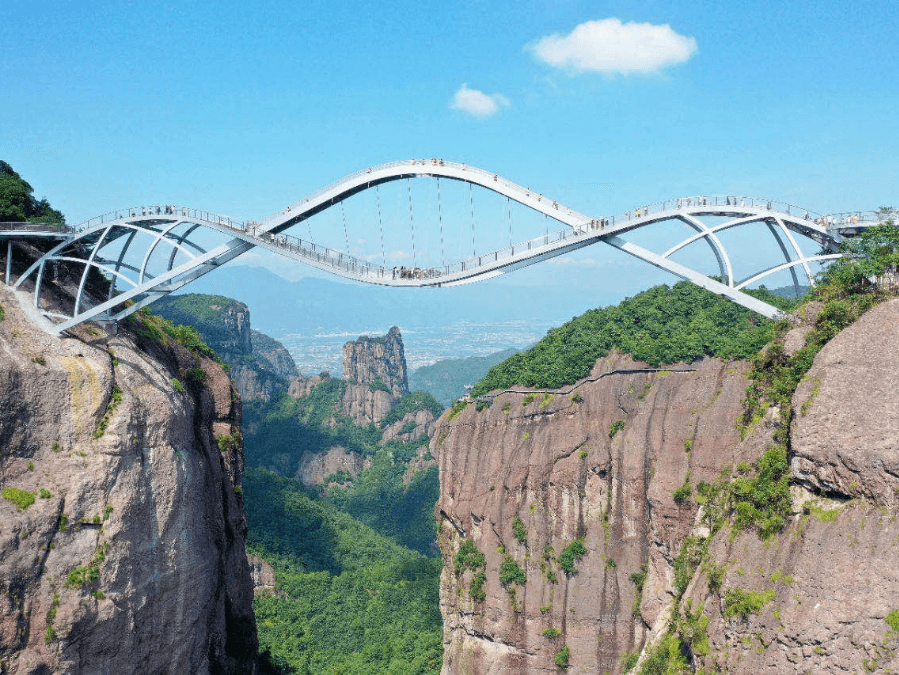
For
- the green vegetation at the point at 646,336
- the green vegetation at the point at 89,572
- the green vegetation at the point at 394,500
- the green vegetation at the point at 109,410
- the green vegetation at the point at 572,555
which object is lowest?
the green vegetation at the point at 394,500

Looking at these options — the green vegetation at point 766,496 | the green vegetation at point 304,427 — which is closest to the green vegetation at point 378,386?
the green vegetation at point 304,427

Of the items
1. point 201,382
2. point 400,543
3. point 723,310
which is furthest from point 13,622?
point 400,543

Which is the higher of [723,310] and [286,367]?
[723,310]

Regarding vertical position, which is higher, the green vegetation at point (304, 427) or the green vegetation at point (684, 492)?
the green vegetation at point (684, 492)

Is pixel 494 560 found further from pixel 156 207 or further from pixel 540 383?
pixel 156 207

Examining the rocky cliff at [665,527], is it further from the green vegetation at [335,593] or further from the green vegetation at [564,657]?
the green vegetation at [335,593]

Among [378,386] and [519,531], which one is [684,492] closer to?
[519,531]

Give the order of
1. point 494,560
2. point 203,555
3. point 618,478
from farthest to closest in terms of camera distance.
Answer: point 494,560 → point 618,478 → point 203,555
